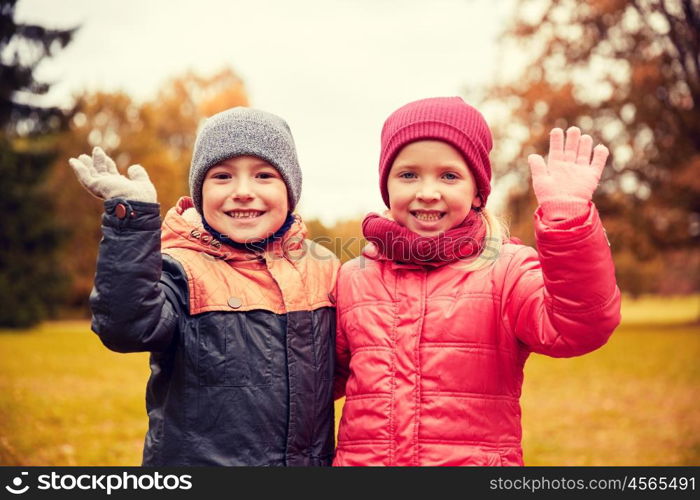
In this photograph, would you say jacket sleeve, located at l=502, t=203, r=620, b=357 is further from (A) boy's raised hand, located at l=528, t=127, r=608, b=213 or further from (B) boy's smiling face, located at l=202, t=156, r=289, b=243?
(B) boy's smiling face, located at l=202, t=156, r=289, b=243

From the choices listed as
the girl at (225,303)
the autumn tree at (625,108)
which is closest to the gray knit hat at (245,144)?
the girl at (225,303)

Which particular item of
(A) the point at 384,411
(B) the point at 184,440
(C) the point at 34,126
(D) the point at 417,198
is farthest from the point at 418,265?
(C) the point at 34,126

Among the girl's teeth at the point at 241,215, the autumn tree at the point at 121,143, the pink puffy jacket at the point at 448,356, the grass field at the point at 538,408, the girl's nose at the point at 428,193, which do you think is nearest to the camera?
the pink puffy jacket at the point at 448,356

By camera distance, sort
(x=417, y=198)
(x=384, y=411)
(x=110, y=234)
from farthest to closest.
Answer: (x=417, y=198), (x=384, y=411), (x=110, y=234)

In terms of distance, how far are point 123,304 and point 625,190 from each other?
69.3 feet

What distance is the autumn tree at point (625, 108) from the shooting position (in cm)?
1911

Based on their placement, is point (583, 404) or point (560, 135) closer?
point (560, 135)

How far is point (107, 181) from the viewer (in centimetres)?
221

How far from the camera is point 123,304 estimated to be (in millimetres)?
2172

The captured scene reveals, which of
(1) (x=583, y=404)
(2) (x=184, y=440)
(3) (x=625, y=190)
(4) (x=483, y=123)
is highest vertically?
(3) (x=625, y=190)

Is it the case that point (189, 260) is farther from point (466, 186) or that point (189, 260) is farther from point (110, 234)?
point (466, 186)

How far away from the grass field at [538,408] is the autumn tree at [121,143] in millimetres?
12740

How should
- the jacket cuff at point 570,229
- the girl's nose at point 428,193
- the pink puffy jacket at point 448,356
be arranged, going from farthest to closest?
1. the girl's nose at point 428,193
2. the pink puffy jacket at point 448,356
3. the jacket cuff at point 570,229

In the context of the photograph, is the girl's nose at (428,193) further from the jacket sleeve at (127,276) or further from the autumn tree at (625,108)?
the autumn tree at (625,108)
